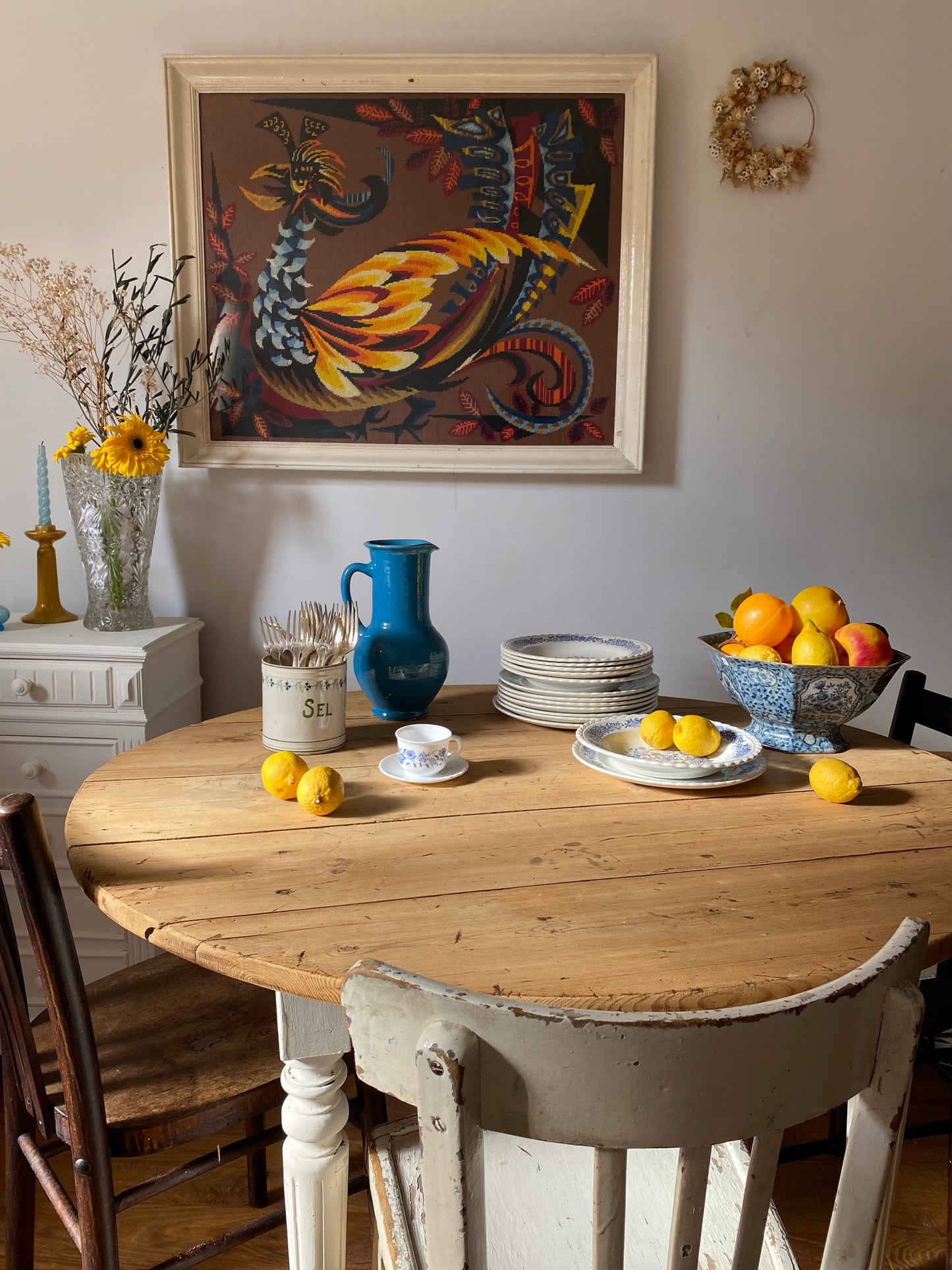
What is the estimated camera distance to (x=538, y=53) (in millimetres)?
2092

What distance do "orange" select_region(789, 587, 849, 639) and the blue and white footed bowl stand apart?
0.09 metres

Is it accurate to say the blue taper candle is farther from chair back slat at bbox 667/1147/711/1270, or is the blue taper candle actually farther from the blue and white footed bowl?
chair back slat at bbox 667/1147/711/1270

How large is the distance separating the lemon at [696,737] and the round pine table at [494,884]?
7cm

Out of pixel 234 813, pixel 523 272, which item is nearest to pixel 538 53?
pixel 523 272

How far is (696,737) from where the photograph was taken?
1360mm

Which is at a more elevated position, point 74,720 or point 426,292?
point 426,292

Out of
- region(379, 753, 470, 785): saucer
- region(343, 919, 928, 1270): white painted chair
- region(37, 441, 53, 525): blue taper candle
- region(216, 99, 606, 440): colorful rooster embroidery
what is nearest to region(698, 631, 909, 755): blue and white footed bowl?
region(379, 753, 470, 785): saucer

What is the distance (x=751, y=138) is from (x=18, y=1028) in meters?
2.17

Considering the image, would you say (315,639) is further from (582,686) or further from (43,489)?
(43,489)

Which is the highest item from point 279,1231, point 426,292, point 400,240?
point 400,240

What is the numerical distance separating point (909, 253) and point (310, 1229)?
2.24 meters

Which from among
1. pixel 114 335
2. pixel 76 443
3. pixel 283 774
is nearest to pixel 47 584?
pixel 76 443

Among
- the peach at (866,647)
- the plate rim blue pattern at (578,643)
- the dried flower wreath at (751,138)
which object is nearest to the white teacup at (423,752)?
the plate rim blue pattern at (578,643)

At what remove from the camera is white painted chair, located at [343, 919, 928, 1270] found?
607 mm
